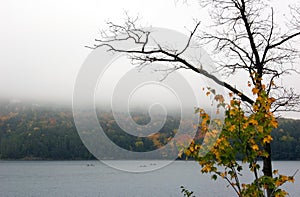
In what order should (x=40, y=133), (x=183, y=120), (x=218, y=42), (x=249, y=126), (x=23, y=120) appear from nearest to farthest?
1. (x=249, y=126)
2. (x=183, y=120)
3. (x=218, y=42)
4. (x=23, y=120)
5. (x=40, y=133)

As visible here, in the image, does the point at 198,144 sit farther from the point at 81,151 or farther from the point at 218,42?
the point at 81,151

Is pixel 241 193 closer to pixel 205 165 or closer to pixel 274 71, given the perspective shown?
pixel 205 165

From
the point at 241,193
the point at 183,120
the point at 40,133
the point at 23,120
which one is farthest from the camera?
the point at 40,133

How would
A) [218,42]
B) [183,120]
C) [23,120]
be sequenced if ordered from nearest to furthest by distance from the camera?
[183,120] → [218,42] → [23,120]

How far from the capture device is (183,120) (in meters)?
7.49

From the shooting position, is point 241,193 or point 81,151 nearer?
point 241,193

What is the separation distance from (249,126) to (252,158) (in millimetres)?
616

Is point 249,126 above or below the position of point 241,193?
above

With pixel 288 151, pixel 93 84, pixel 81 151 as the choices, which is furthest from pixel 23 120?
pixel 93 84

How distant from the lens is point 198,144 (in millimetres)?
6523

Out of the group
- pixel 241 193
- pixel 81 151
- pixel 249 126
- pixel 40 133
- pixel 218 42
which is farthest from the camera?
pixel 81 151

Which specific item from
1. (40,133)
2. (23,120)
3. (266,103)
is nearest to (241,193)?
(266,103)

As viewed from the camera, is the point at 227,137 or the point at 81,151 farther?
the point at 81,151

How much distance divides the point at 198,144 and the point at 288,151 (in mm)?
150959
